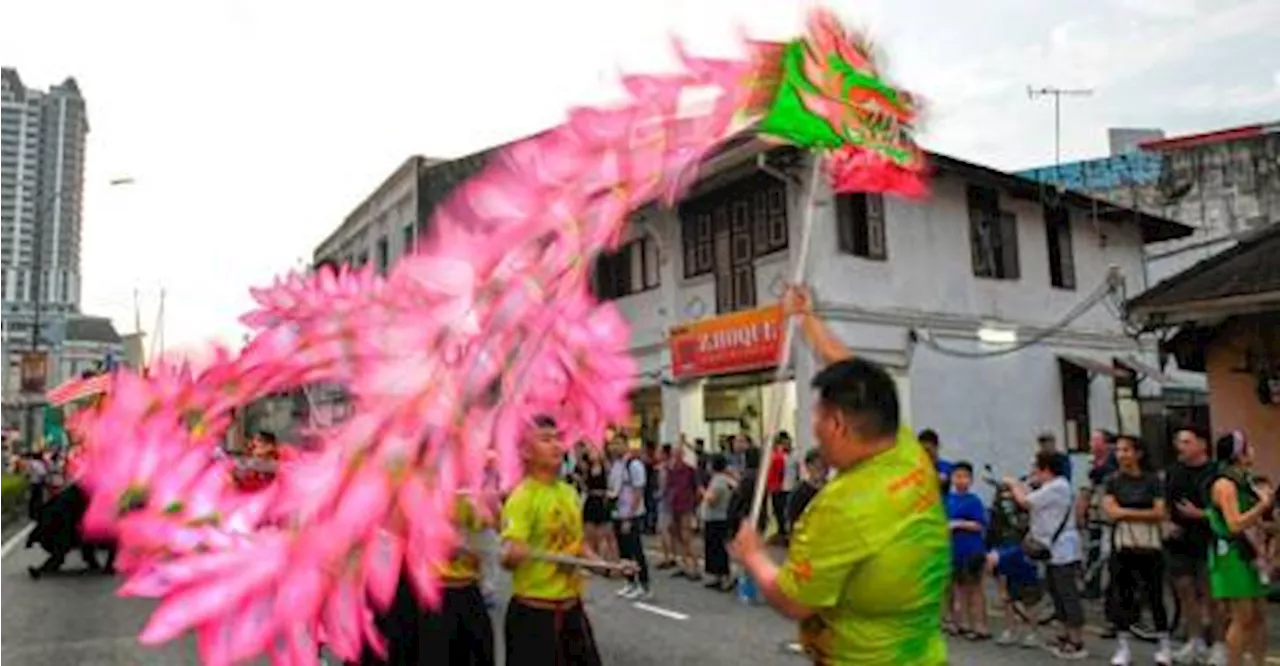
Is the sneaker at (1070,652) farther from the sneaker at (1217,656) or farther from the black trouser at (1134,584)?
the sneaker at (1217,656)

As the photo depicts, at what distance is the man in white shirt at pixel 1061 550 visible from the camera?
870 cm

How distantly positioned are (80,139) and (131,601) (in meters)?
26.2

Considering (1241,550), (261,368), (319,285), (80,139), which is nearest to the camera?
(261,368)

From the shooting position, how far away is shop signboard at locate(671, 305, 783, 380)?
56.9 ft

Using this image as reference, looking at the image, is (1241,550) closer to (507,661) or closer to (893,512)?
(507,661)

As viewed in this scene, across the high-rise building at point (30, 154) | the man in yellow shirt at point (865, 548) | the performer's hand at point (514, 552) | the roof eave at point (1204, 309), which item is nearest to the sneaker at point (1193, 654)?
the roof eave at point (1204, 309)

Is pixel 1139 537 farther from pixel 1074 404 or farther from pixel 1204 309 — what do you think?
pixel 1074 404

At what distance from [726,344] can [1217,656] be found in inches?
423

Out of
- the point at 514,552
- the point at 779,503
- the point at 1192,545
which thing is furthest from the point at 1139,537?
the point at 779,503

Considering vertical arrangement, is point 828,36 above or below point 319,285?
above

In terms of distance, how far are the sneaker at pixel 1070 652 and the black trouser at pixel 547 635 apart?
200 inches

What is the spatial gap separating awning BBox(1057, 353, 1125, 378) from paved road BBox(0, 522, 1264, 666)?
34.4ft

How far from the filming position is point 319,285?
3.83 m

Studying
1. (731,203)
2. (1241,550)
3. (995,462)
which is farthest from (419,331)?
(995,462)
